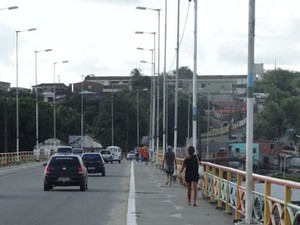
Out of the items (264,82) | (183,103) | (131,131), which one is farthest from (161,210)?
(131,131)

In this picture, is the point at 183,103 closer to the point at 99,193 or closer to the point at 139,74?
the point at 139,74

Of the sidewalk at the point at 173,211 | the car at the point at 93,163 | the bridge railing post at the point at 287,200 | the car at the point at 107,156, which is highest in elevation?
the bridge railing post at the point at 287,200

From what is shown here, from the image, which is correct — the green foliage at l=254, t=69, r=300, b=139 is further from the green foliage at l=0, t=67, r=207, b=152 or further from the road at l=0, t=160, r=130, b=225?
the road at l=0, t=160, r=130, b=225

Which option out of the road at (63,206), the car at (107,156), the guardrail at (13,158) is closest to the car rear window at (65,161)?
the road at (63,206)

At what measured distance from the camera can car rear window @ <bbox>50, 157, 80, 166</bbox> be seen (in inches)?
1335

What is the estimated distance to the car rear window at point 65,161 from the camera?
33906mm

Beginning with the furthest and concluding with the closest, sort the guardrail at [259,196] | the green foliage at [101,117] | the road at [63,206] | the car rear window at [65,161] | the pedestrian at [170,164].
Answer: the green foliage at [101,117], the pedestrian at [170,164], the car rear window at [65,161], the road at [63,206], the guardrail at [259,196]

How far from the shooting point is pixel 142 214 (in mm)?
21781

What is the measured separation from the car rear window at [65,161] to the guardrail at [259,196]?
8.46m

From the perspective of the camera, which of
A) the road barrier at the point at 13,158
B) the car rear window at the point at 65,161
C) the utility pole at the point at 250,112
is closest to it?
the utility pole at the point at 250,112

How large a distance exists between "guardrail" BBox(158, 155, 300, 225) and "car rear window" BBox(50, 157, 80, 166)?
8.46m

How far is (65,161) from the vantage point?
34.1m

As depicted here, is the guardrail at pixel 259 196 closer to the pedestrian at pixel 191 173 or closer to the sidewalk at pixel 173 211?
the sidewalk at pixel 173 211

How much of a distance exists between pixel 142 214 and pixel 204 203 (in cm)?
458
